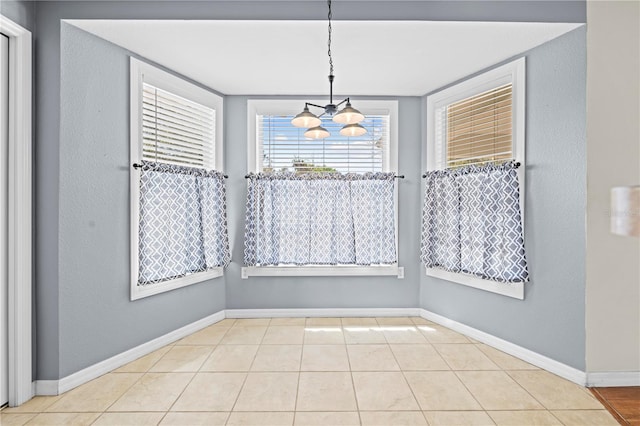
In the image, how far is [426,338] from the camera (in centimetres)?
323

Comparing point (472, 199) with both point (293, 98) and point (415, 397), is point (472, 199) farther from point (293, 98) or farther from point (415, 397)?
point (293, 98)

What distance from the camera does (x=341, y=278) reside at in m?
3.82

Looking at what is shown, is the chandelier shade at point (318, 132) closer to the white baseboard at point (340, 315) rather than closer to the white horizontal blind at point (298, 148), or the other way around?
the white horizontal blind at point (298, 148)

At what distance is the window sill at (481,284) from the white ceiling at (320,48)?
77.3 inches

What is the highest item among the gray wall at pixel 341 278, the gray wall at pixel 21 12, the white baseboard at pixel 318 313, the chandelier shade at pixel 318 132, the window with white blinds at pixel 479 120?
the gray wall at pixel 21 12

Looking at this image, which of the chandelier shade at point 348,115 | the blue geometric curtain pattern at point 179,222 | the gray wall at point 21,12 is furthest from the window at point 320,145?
the gray wall at point 21,12

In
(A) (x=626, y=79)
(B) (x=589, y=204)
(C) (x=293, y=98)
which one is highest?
(C) (x=293, y=98)

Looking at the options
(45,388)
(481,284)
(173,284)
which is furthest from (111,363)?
(481,284)

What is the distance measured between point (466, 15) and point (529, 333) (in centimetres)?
253

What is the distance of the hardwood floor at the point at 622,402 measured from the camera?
6.80ft

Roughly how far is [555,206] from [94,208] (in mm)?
3542

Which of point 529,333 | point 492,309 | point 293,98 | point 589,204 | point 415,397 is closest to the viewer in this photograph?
point 415,397

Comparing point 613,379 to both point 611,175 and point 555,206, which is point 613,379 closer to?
point 555,206

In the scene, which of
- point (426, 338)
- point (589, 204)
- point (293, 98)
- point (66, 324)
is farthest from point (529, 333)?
point (66, 324)
